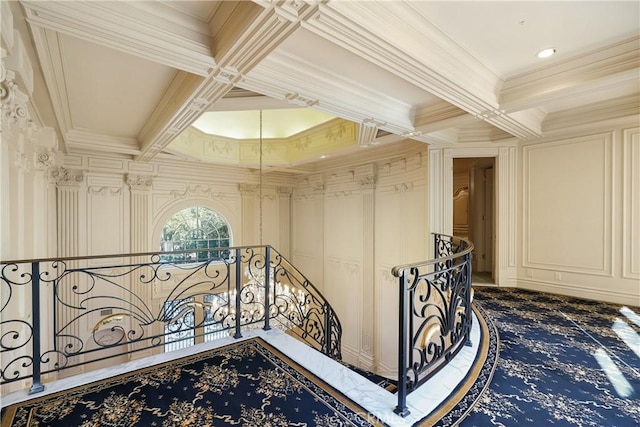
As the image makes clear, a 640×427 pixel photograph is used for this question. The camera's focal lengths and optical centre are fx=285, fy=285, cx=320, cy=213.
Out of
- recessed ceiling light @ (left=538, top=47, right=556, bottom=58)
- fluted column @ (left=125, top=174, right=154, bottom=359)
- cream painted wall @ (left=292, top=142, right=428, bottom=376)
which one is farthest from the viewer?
fluted column @ (left=125, top=174, right=154, bottom=359)

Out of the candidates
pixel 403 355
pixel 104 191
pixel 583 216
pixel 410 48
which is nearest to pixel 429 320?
pixel 403 355

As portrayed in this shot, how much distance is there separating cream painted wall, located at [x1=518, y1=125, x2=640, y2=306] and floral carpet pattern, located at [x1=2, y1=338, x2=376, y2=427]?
4478 mm

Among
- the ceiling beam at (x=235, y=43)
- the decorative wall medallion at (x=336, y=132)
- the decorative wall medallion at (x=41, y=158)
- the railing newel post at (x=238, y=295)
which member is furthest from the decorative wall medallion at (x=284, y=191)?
the railing newel post at (x=238, y=295)

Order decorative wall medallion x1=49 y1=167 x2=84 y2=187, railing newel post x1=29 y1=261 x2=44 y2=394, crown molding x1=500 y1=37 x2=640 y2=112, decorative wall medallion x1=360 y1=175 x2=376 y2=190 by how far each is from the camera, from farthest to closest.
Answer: decorative wall medallion x1=360 y1=175 x2=376 y2=190, decorative wall medallion x1=49 y1=167 x2=84 y2=187, crown molding x1=500 y1=37 x2=640 y2=112, railing newel post x1=29 y1=261 x2=44 y2=394

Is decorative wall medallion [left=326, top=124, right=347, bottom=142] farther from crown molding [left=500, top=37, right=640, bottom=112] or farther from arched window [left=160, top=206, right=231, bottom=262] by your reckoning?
arched window [left=160, top=206, right=231, bottom=262]

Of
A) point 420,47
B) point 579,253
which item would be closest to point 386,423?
point 420,47

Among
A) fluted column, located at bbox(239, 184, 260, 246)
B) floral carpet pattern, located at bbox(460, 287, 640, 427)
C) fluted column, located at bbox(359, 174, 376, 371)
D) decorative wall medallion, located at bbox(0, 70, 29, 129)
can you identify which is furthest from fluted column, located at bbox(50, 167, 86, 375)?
floral carpet pattern, located at bbox(460, 287, 640, 427)

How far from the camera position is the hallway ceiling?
1976mm

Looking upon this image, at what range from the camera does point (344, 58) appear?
2.72m

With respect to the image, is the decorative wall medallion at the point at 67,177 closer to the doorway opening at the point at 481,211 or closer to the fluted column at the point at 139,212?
the fluted column at the point at 139,212

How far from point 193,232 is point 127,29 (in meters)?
6.08

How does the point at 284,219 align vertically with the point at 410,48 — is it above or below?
below

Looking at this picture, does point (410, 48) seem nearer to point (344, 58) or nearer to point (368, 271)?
point (344, 58)

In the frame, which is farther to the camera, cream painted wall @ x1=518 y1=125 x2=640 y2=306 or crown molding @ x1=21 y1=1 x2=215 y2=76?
cream painted wall @ x1=518 y1=125 x2=640 y2=306
